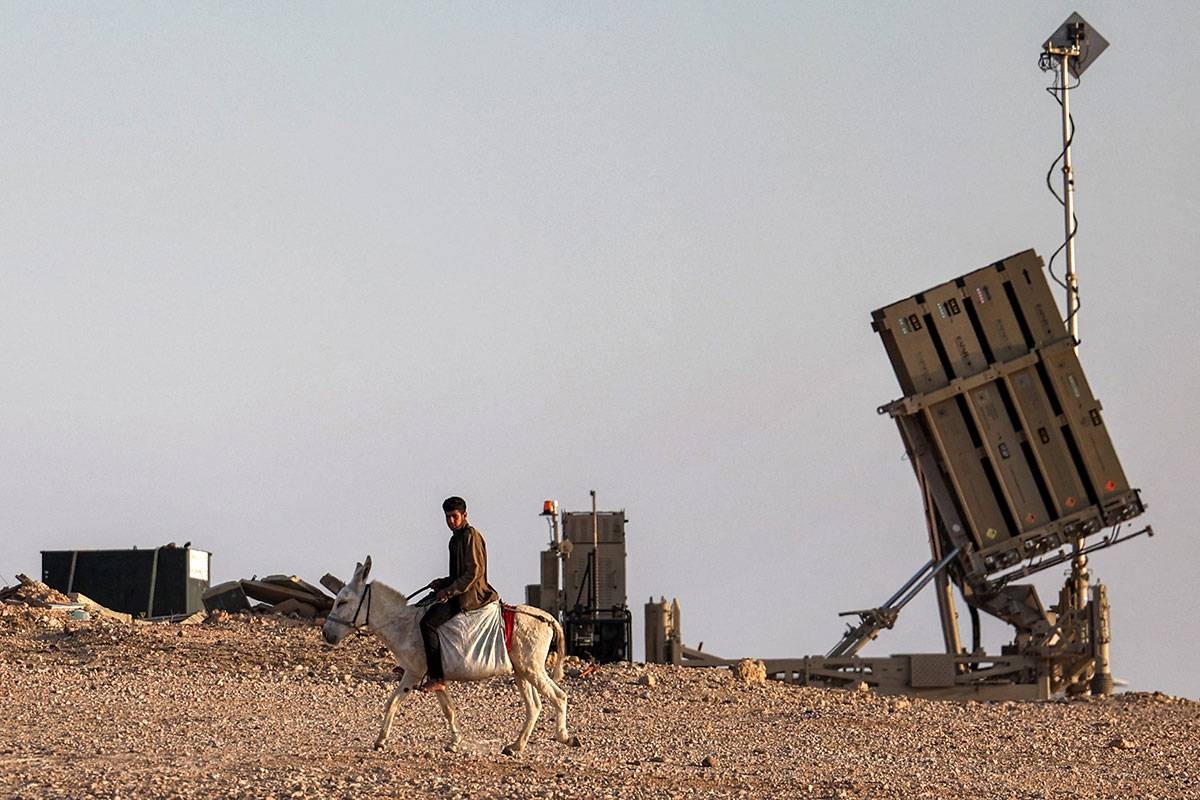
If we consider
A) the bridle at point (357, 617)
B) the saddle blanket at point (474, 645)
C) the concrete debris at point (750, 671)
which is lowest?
the saddle blanket at point (474, 645)

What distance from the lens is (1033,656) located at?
26766mm

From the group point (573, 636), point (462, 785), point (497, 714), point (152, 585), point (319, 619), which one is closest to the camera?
point (462, 785)

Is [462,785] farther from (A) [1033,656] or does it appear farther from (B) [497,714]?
(A) [1033,656]

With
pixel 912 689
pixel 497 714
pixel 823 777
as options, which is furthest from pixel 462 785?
pixel 912 689

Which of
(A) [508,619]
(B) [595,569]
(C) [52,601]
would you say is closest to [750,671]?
(B) [595,569]

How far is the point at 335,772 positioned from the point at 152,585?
19.4m

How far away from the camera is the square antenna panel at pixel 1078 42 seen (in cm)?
2952

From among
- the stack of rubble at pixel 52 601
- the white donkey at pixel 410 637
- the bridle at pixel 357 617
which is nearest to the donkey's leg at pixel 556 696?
the white donkey at pixel 410 637

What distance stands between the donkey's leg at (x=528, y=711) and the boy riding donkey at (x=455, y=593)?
0.64 metres

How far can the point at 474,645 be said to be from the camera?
1505cm

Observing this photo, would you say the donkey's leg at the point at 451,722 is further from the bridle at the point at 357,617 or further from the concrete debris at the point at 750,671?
the concrete debris at the point at 750,671

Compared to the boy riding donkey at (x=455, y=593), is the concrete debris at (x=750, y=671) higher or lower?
higher

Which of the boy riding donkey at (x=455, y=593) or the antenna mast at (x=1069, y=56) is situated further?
the antenna mast at (x=1069, y=56)

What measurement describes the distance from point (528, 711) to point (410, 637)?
1042 mm
